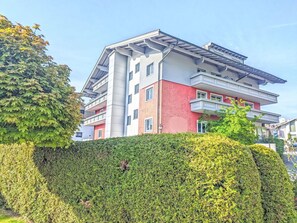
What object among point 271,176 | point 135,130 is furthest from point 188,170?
point 135,130

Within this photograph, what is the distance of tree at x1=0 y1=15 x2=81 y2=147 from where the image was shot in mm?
3938

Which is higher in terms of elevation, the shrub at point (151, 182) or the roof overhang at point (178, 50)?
the roof overhang at point (178, 50)

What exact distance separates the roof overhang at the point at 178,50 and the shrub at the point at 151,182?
12.9 metres

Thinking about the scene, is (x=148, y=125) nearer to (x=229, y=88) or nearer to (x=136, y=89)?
(x=136, y=89)

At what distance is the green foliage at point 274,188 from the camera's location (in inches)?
157

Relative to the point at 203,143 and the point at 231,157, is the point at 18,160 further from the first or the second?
the point at 231,157

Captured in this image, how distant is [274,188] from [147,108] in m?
14.0

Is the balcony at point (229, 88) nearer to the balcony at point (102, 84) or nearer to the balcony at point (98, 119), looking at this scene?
the balcony at point (102, 84)

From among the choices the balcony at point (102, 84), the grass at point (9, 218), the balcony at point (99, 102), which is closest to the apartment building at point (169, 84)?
the balcony at point (102, 84)

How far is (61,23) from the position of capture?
8664mm

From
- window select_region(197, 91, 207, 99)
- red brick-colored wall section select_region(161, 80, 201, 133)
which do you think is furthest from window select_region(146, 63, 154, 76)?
window select_region(197, 91, 207, 99)

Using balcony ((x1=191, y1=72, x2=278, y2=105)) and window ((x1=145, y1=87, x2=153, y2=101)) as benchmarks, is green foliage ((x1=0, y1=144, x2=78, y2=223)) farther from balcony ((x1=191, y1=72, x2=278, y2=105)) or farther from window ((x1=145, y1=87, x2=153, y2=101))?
balcony ((x1=191, y1=72, x2=278, y2=105))

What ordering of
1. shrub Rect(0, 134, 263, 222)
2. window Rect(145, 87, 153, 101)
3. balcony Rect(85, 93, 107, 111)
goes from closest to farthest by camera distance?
1. shrub Rect(0, 134, 263, 222)
2. window Rect(145, 87, 153, 101)
3. balcony Rect(85, 93, 107, 111)

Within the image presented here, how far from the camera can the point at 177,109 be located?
17078 millimetres
